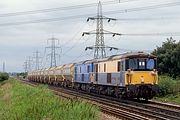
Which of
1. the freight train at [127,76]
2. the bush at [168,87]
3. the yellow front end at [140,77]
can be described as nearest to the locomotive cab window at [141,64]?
the freight train at [127,76]

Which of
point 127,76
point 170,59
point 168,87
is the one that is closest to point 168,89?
point 168,87

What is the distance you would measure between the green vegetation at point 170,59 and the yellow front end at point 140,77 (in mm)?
17638

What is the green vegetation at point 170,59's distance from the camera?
50625mm

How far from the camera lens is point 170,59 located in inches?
2029

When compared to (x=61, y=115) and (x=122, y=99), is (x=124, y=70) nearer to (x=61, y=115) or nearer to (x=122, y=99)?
(x=122, y=99)

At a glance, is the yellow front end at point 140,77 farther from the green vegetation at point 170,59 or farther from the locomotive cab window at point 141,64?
the green vegetation at point 170,59

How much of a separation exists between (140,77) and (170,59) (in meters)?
20.0

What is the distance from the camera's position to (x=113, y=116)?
78.5 ft

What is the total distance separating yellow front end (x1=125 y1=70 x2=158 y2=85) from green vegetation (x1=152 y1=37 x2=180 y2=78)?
1764cm

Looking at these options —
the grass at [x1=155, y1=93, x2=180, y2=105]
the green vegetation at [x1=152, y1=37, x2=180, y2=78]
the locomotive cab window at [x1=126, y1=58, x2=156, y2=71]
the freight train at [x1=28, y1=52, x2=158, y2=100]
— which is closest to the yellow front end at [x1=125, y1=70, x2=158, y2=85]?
the freight train at [x1=28, y1=52, x2=158, y2=100]

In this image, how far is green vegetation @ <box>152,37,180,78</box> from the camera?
50625 mm

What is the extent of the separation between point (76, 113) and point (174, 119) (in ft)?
19.1

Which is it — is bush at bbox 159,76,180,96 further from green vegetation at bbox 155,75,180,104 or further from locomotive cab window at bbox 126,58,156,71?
locomotive cab window at bbox 126,58,156,71

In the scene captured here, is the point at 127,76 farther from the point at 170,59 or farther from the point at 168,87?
the point at 170,59
